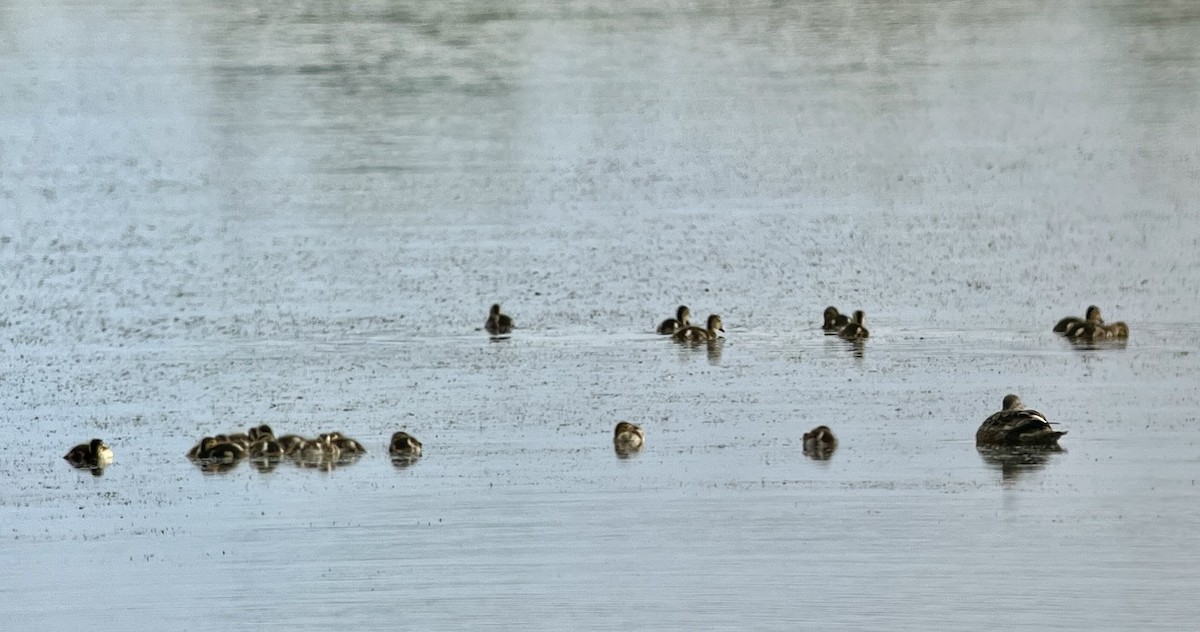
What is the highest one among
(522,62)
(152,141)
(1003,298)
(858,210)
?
(522,62)

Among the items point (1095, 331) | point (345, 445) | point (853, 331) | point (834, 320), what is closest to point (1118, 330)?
point (1095, 331)

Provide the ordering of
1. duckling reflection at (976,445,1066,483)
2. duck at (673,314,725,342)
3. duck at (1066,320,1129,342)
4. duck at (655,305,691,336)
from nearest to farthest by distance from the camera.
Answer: duckling reflection at (976,445,1066,483)
duck at (1066,320,1129,342)
duck at (673,314,725,342)
duck at (655,305,691,336)

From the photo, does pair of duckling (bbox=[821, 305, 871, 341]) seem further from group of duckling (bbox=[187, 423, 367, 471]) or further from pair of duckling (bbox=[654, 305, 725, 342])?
group of duckling (bbox=[187, 423, 367, 471])

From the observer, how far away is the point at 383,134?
96.2 ft

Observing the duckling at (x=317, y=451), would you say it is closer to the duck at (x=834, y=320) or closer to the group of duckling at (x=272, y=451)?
the group of duckling at (x=272, y=451)

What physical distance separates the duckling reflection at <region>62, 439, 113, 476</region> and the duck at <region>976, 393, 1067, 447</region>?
518 centimetres

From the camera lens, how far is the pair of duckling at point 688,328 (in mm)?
17156

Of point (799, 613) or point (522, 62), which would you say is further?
point (522, 62)

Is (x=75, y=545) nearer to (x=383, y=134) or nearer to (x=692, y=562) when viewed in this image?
(x=692, y=562)

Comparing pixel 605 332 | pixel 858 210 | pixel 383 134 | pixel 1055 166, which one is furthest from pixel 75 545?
pixel 383 134

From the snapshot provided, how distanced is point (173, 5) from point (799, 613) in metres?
45.7

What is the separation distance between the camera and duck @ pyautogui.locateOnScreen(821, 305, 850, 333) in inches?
679

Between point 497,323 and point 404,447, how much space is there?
12.7 feet

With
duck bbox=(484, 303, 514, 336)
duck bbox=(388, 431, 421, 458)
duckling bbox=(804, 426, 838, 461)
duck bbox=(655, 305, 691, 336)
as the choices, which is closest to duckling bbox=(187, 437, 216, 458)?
duck bbox=(388, 431, 421, 458)
